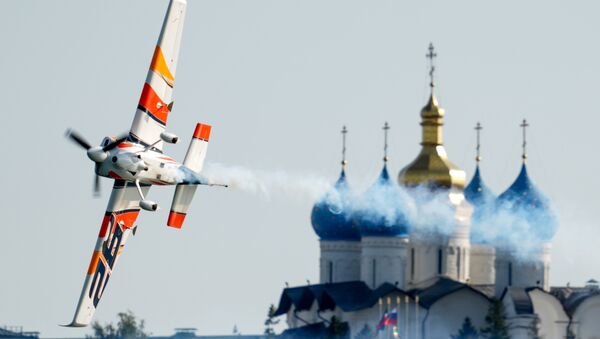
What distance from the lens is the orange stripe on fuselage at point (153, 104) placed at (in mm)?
92625

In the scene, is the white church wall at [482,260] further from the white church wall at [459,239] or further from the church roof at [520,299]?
the church roof at [520,299]

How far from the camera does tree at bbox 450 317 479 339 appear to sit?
137 m

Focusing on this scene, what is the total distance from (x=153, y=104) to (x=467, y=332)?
47.2m

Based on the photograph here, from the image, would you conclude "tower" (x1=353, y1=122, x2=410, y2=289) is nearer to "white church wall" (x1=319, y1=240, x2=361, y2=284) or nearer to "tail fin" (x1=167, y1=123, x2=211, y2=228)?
"white church wall" (x1=319, y1=240, x2=361, y2=284)

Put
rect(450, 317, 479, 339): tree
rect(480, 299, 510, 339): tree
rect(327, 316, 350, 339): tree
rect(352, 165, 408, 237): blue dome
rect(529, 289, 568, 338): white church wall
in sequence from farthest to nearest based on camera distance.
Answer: rect(327, 316, 350, 339): tree
rect(352, 165, 408, 237): blue dome
rect(450, 317, 479, 339): tree
rect(480, 299, 510, 339): tree
rect(529, 289, 568, 338): white church wall

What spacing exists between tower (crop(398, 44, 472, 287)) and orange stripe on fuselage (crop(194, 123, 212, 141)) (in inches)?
1847

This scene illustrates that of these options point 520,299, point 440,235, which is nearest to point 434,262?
point 440,235

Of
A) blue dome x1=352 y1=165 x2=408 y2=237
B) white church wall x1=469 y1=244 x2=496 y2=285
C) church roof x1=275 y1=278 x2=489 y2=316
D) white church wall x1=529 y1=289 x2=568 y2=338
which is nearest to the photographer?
white church wall x1=529 y1=289 x2=568 y2=338

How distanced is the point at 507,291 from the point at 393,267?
281 inches

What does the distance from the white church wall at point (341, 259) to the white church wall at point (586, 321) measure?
1360 cm

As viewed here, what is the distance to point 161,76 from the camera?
Answer: 9381 centimetres

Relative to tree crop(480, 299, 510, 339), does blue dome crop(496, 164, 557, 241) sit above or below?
above

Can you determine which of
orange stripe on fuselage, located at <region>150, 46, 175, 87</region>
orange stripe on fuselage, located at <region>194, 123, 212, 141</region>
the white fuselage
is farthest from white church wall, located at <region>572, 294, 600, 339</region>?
the white fuselage

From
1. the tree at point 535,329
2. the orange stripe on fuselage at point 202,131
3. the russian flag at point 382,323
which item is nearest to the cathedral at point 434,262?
the tree at point 535,329
